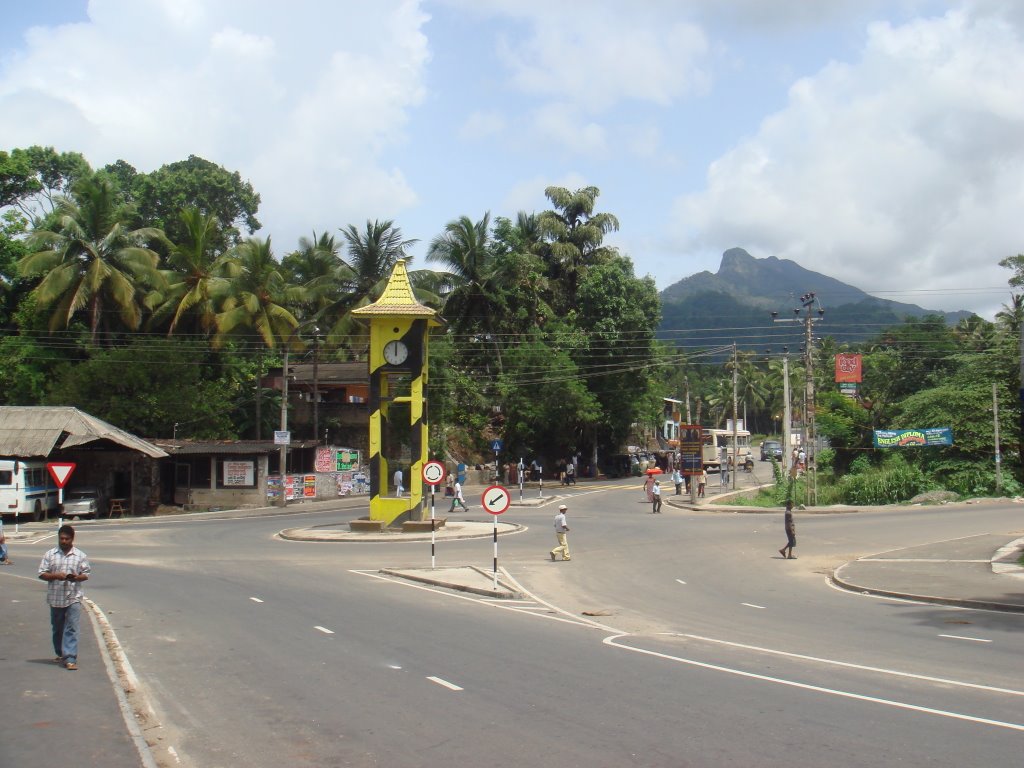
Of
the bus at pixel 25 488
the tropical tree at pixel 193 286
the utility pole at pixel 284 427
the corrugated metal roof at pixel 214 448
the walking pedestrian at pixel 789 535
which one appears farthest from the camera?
the tropical tree at pixel 193 286

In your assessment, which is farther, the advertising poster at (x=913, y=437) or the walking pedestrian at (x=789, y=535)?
the advertising poster at (x=913, y=437)

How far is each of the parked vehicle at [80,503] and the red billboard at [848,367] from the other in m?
35.6

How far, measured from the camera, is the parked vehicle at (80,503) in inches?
1578

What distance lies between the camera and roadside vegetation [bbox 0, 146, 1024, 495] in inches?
1812

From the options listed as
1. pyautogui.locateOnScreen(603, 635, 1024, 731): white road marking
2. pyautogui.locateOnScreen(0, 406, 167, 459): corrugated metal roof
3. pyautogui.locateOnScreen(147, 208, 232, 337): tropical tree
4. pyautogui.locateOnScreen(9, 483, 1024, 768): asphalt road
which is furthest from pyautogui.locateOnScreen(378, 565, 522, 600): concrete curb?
pyautogui.locateOnScreen(147, 208, 232, 337): tropical tree

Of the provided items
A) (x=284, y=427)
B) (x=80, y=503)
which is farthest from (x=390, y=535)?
(x=80, y=503)

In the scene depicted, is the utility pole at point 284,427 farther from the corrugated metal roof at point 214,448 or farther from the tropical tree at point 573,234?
the tropical tree at point 573,234

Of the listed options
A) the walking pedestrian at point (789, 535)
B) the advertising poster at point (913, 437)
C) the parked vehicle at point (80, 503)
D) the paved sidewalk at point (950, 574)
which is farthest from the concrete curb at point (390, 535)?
the advertising poster at point (913, 437)

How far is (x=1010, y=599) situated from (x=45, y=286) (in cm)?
4621

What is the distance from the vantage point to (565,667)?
10719 mm

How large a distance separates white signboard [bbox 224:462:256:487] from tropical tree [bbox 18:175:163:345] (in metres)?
11.0

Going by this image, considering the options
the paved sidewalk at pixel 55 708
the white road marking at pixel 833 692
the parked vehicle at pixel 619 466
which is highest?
the parked vehicle at pixel 619 466

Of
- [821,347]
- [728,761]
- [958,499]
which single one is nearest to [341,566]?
[728,761]

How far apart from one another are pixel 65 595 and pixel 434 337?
49175 millimetres
